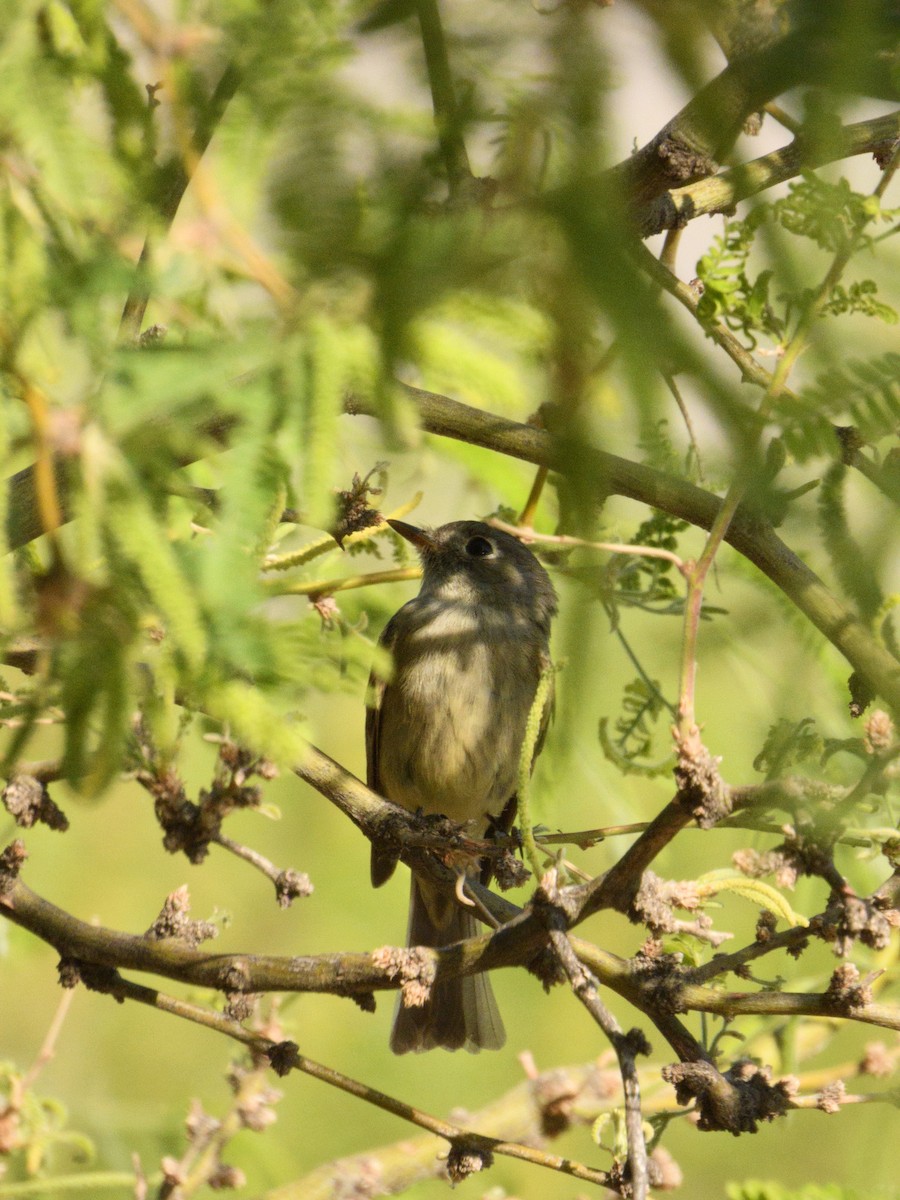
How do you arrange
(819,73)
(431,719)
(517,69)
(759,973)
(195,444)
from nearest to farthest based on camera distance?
(819,73) < (517,69) < (195,444) < (759,973) < (431,719)

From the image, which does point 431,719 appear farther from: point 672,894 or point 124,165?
point 124,165

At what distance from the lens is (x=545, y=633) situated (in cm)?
507

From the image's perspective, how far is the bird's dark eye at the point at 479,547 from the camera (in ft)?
17.3

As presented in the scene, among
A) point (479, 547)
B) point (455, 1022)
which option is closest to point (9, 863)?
point (455, 1022)

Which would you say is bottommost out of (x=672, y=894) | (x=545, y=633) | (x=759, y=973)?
(x=672, y=894)

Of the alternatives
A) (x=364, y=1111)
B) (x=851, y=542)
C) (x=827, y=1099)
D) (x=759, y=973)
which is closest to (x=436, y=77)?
(x=851, y=542)

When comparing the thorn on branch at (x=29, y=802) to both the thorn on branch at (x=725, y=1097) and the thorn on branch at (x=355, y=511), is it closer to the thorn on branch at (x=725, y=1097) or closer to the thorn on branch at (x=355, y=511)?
the thorn on branch at (x=355, y=511)

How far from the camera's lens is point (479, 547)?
5.30 metres

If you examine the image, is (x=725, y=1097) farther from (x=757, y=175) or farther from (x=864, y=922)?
(x=757, y=175)

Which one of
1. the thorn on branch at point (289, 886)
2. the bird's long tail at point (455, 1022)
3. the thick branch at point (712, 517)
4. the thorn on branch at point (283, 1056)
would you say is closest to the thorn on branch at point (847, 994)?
the thick branch at point (712, 517)

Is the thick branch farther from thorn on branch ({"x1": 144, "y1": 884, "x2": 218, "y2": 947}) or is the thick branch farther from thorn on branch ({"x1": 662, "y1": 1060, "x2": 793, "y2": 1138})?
thorn on branch ({"x1": 144, "y1": 884, "x2": 218, "y2": 947})

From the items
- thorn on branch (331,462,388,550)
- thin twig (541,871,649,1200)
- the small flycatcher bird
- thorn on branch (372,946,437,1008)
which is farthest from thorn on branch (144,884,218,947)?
the small flycatcher bird

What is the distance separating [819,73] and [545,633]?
397 centimetres

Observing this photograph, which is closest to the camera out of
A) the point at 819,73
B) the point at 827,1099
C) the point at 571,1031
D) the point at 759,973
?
the point at 819,73
